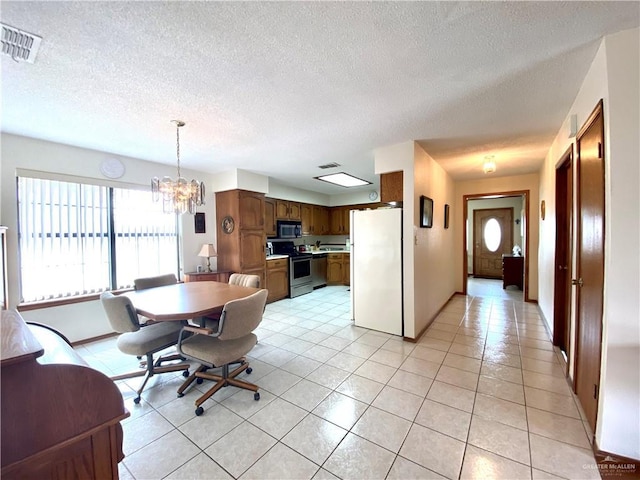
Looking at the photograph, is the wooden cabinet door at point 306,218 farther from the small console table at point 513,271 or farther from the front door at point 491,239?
the front door at point 491,239

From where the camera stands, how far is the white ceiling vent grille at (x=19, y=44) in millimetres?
1416

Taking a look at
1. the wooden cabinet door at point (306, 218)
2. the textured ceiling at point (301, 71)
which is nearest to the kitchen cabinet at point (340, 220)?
the wooden cabinet door at point (306, 218)

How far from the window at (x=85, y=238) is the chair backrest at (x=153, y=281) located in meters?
0.85

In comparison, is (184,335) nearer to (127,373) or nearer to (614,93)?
(127,373)

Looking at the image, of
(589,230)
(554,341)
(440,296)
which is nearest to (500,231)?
(440,296)

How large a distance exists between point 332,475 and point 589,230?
226 cm

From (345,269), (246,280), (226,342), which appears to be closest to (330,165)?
(246,280)

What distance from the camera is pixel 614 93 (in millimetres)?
1476

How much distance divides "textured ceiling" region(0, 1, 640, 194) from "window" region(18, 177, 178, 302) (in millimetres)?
701

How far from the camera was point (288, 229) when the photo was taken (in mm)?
6148

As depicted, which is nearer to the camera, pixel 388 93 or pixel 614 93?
pixel 614 93

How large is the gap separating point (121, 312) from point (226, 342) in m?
0.87

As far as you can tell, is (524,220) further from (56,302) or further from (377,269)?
(56,302)

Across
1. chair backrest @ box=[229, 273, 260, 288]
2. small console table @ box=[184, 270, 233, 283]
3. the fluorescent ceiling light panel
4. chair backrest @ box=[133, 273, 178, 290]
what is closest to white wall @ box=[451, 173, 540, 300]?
the fluorescent ceiling light panel
